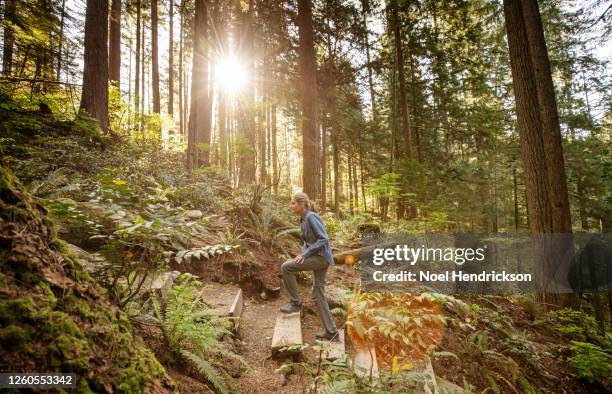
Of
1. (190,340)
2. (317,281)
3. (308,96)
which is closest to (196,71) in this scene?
(308,96)

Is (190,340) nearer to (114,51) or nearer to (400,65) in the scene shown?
(400,65)

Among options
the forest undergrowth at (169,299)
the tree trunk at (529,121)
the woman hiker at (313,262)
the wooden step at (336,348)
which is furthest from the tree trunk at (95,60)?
the tree trunk at (529,121)

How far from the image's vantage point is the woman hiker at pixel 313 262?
13.5 ft

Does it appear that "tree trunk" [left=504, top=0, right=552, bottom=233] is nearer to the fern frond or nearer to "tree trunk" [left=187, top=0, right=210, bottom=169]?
the fern frond

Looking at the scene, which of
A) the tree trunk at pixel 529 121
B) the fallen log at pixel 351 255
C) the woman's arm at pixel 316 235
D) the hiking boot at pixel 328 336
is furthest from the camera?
the fallen log at pixel 351 255

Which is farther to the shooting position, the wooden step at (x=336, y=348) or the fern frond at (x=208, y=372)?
the wooden step at (x=336, y=348)

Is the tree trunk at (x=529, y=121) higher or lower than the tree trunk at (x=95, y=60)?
lower

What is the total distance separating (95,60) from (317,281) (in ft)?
31.7

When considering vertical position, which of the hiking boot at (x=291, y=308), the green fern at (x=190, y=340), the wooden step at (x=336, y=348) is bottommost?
the wooden step at (x=336, y=348)

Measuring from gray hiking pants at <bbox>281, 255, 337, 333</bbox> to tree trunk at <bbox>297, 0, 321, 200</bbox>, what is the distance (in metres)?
4.57

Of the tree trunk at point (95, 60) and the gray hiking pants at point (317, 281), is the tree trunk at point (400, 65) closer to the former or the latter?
the gray hiking pants at point (317, 281)

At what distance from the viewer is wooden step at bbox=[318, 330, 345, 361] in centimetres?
343

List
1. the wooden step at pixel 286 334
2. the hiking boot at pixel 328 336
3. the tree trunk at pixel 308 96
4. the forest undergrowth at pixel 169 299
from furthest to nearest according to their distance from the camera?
the tree trunk at pixel 308 96 < the hiking boot at pixel 328 336 < the wooden step at pixel 286 334 < the forest undergrowth at pixel 169 299

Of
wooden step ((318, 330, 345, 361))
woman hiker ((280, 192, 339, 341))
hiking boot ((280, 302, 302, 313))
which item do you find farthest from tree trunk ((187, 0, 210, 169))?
wooden step ((318, 330, 345, 361))
